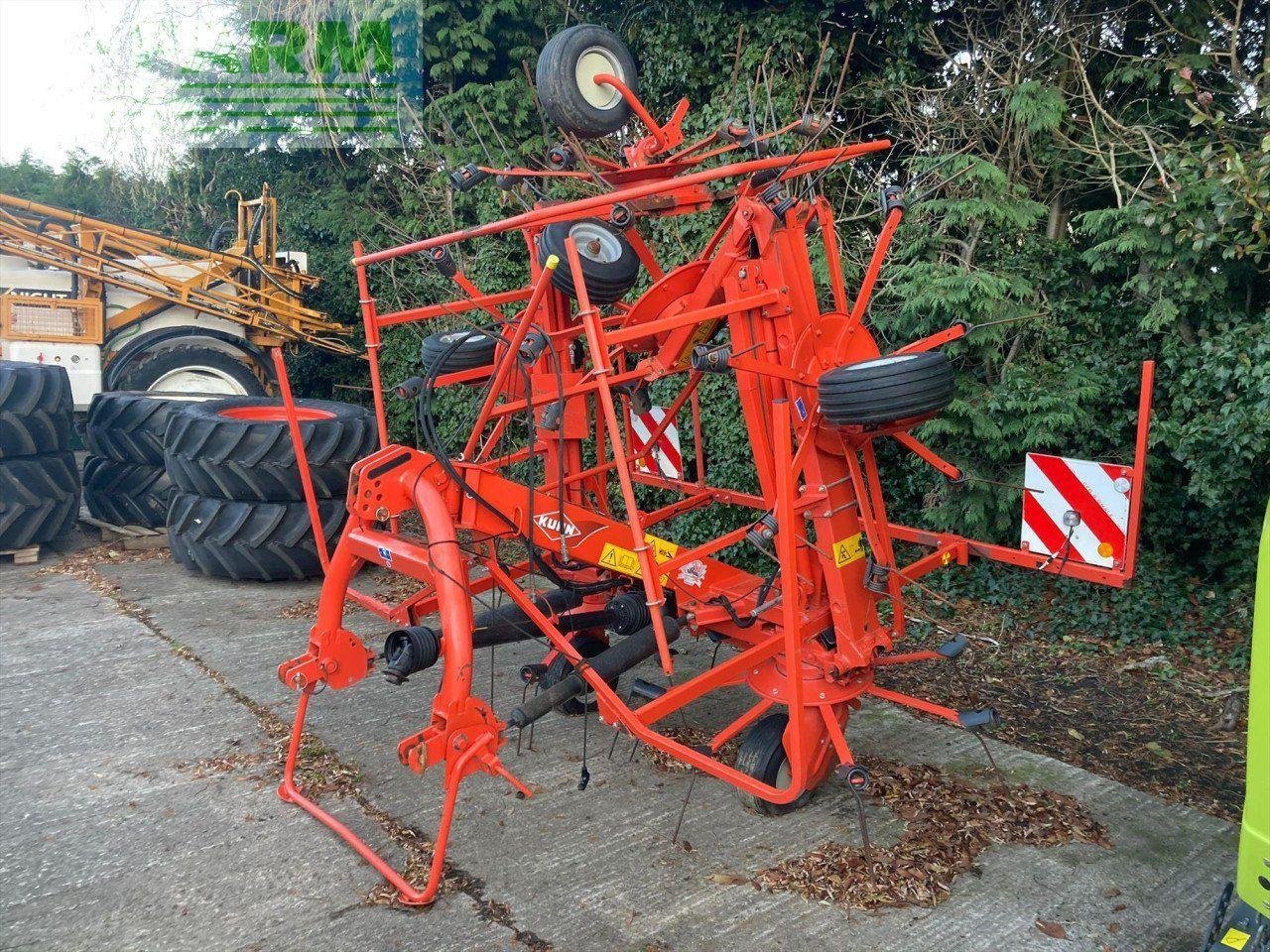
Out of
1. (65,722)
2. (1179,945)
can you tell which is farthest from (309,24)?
(1179,945)

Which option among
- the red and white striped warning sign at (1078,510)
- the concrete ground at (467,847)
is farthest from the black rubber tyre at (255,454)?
the red and white striped warning sign at (1078,510)

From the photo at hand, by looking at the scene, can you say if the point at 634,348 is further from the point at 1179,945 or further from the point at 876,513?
the point at 1179,945

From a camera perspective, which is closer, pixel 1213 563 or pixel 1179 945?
pixel 1179 945

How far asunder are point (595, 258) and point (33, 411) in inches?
191

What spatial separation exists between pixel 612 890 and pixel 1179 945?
1.65 m

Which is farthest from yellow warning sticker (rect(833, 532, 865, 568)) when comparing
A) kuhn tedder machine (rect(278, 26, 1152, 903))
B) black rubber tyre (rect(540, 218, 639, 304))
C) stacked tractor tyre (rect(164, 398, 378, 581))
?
stacked tractor tyre (rect(164, 398, 378, 581))

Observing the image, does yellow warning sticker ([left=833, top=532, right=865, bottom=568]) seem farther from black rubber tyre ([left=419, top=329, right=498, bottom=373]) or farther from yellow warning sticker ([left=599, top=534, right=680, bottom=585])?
black rubber tyre ([left=419, top=329, right=498, bottom=373])

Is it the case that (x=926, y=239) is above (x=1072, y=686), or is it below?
above

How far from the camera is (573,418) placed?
433 centimetres

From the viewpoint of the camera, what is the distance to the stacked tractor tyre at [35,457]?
669cm

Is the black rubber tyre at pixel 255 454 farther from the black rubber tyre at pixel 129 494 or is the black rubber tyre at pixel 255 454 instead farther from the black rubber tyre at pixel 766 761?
the black rubber tyre at pixel 766 761

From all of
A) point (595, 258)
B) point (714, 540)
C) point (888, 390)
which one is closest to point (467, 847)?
point (714, 540)

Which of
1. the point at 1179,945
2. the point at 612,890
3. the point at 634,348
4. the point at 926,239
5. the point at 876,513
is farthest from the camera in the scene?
the point at 926,239

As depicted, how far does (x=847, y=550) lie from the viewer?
353 centimetres
